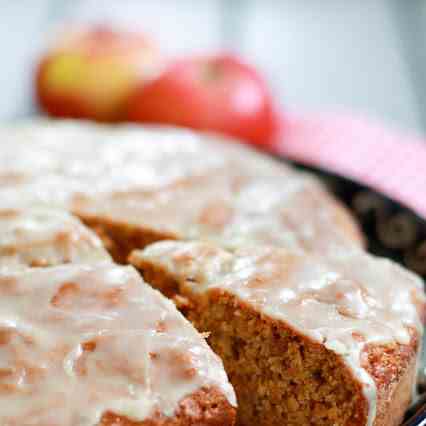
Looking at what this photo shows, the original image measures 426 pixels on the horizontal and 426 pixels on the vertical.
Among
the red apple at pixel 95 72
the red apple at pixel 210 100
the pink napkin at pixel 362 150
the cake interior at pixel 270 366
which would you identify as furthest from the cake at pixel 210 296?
the red apple at pixel 95 72

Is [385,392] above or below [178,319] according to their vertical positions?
below

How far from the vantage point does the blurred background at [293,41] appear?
580 cm

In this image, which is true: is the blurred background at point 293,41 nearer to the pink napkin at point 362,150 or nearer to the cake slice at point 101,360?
the pink napkin at point 362,150

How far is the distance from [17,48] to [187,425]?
496 cm

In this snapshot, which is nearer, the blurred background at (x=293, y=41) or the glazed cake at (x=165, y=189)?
the glazed cake at (x=165, y=189)

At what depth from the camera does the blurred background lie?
228 inches

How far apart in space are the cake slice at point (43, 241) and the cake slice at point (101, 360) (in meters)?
0.22

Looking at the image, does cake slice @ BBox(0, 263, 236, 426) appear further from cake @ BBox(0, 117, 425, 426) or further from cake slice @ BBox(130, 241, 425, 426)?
cake slice @ BBox(130, 241, 425, 426)

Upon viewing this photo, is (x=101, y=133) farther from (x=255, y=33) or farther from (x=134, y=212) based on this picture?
(x=255, y=33)

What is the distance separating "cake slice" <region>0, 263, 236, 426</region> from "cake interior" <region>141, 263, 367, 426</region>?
8.9 inches

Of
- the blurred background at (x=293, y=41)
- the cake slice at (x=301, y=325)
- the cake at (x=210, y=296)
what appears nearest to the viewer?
the cake at (x=210, y=296)

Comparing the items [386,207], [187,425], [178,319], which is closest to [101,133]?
[386,207]

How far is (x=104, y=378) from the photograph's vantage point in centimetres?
212

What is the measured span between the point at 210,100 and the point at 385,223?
5.32ft
